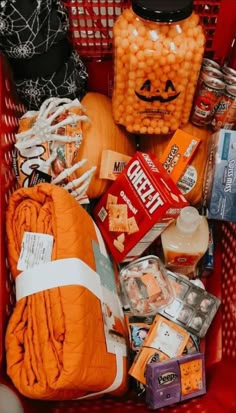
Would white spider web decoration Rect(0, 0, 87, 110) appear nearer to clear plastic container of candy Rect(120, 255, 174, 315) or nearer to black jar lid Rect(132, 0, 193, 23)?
black jar lid Rect(132, 0, 193, 23)

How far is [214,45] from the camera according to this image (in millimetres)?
1276

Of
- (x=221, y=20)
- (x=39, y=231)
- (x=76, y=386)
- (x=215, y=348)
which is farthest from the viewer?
(x=215, y=348)

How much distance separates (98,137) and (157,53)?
0.86 ft

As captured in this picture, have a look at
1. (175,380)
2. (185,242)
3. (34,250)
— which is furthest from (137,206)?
(175,380)

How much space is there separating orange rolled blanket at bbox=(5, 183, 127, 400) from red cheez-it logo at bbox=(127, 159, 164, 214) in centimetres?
15

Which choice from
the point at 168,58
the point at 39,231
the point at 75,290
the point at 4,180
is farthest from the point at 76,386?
the point at 168,58

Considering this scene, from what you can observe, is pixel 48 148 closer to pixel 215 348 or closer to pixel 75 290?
pixel 75 290

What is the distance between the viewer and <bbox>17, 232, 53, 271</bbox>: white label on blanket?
1.07 meters

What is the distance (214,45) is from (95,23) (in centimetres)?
29

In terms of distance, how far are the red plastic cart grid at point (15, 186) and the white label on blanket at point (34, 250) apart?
5cm

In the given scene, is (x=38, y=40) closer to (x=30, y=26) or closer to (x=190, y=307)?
(x=30, y=26)

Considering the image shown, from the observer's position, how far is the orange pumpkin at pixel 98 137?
129 cm

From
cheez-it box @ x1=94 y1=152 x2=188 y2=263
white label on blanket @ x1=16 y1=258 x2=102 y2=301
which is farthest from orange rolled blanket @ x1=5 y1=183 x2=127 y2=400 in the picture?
cheez-it box @ x1=94 y1=152 x2=188 y2=263

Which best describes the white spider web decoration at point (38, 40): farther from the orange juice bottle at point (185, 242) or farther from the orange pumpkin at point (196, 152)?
the orange juice bottle at point (185, 242)
